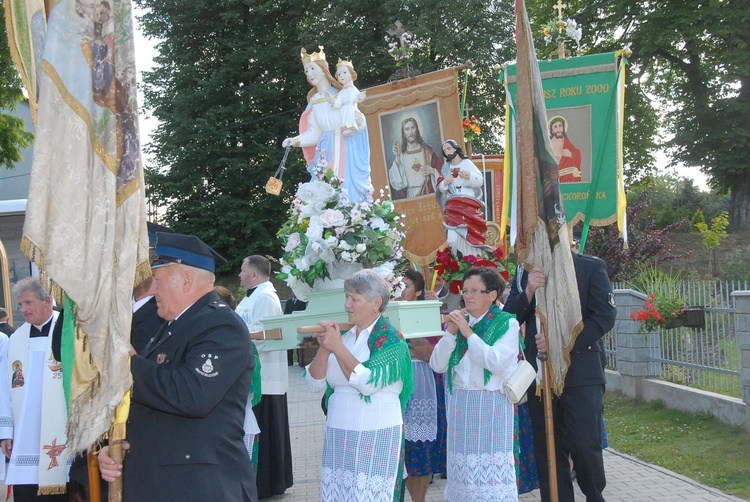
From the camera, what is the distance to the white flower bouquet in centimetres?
573

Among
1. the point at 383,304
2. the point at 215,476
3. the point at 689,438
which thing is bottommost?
the point at 689,438

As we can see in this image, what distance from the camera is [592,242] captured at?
20125 millimetres

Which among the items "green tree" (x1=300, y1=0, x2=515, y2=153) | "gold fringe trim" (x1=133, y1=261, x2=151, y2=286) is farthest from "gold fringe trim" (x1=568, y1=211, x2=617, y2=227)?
"green tree" (x1=300, y1=0, x2=515, y2=153)

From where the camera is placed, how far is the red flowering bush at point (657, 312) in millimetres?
10188

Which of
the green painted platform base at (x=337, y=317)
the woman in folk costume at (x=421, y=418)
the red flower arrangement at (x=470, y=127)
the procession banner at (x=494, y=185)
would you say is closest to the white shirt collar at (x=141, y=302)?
the green painted platform base at (x=337, y=317)

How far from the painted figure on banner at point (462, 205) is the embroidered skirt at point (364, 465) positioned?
11.6ft

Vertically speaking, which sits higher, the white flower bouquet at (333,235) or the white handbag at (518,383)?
the white flower bouquet at (333,235)

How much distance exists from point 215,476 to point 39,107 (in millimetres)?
1598

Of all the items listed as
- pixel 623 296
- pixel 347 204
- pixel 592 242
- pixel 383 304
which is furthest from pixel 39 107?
pixel 592 242

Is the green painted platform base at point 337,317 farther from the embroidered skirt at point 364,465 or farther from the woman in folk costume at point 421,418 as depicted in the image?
the embroidered skirt at point 364,465

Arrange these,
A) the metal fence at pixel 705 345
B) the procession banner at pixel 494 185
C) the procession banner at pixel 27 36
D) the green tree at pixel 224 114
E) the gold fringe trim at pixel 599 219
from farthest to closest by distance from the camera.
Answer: the green tree at pixel 224 114 < the procession banner at pixel 494 185 < the gold fringe trim at pixel 599 219 < the metal fence at pixel 705 345 < the procession banner at pixel 27 36

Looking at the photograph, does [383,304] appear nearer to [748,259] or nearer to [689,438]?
[689,438]

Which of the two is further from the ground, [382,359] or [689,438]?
[382,359]

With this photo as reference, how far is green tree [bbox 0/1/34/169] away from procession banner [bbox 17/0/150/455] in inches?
809
